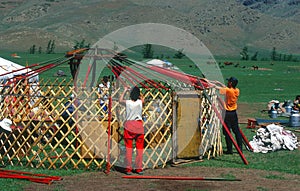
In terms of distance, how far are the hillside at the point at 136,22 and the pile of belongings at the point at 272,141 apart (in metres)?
82.4

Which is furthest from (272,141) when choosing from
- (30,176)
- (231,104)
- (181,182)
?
(30,176)

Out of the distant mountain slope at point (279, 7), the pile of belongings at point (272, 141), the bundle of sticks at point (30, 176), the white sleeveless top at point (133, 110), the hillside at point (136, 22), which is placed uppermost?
the distant mountain slope at point (279, 7)

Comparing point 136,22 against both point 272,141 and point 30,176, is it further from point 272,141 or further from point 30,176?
point 30,176

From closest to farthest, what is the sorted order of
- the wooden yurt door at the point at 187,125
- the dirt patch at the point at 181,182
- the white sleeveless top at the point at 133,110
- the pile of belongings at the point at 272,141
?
the dirt patch at the point at 181,182
the white sleeveless top at the point at 133,110
the wooden yurt door at the point at 187,125
the pile of belongings at the point at 272,141

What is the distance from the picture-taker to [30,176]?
8.44 meters

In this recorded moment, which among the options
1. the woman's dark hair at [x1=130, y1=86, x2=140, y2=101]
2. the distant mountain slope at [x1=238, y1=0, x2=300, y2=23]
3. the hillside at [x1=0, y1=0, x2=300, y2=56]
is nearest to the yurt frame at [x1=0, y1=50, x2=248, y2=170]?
the woman's dark hair at [x1=130, y1=86, x2=140, y2=101]

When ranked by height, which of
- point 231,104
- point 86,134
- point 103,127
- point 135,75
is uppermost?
point 135,75

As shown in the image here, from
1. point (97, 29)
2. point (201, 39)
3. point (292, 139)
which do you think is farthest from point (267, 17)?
point (292, 139)

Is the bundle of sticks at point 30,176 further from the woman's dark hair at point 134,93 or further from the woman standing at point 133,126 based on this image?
the woman's dark hair at point 134,93

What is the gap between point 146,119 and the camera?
9.72 m

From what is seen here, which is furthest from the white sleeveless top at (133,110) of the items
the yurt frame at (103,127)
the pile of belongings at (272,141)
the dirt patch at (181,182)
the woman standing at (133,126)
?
the pile of belongings at (272,141)

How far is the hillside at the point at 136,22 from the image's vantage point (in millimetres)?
102875

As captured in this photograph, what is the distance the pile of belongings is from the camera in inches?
417

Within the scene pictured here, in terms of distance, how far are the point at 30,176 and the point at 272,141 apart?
4.52 metres
